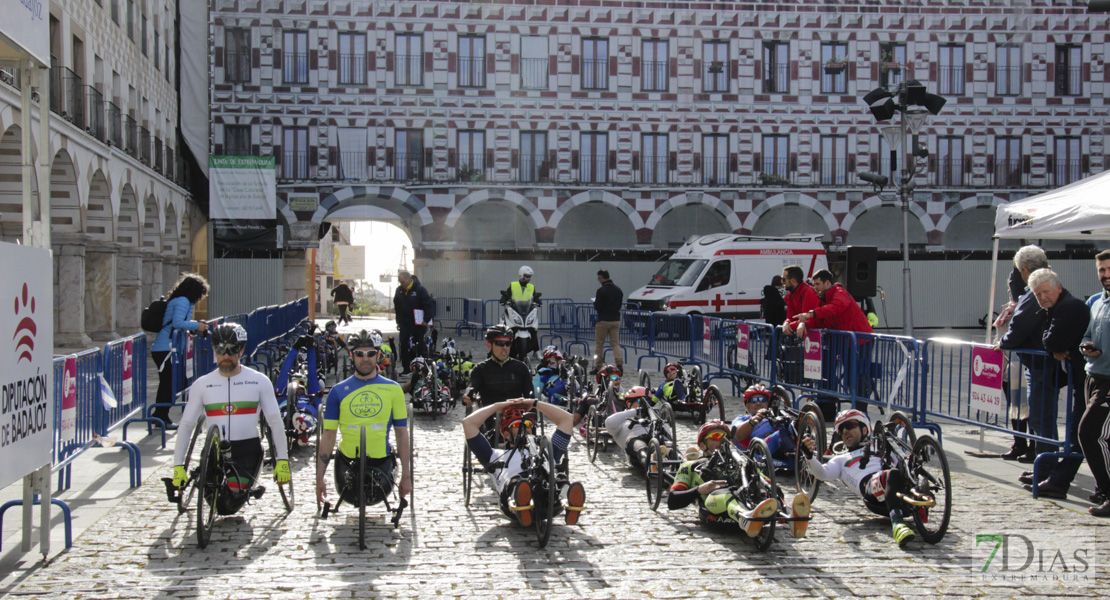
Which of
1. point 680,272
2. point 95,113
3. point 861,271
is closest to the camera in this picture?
point 861,271

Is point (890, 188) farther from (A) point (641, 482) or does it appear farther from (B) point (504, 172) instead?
(A) point (641, 482)

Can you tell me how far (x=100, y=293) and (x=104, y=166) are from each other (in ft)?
11.1

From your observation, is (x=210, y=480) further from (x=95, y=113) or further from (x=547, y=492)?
(x=95, y=113)

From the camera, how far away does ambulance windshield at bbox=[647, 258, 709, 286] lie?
28109mm

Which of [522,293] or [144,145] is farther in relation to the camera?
[144,145]

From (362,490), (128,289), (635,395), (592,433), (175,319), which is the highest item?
(128,289)

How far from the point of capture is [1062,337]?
8.23m

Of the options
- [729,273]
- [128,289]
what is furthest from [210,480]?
[729,273]

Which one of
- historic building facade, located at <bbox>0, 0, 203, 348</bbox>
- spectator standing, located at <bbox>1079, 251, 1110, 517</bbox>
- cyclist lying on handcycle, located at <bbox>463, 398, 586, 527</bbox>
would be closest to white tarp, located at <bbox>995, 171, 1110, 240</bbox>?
spectator standing, located at <bbox>1079, 251, 1110, 517</bbox>

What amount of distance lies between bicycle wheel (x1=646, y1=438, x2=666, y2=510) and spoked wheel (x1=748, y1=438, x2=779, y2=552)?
1.02m

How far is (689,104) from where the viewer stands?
36219 mm

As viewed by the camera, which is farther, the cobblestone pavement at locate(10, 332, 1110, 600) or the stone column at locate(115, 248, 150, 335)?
the stone column at locate(115, 248, 150, 335)

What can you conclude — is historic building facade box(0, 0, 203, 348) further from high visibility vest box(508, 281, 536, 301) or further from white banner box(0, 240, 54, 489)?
white banner box(0, 240, 54, 489)

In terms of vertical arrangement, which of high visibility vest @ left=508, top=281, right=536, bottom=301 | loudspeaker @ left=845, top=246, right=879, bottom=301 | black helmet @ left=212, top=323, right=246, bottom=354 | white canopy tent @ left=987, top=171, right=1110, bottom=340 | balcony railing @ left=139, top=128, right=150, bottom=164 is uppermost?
balcony railing @ left=139, top=128, right=150, bottom=164
